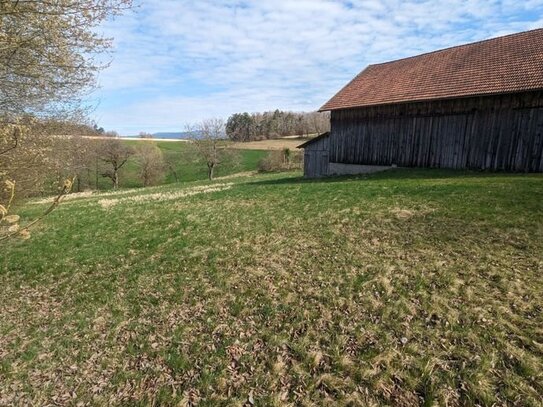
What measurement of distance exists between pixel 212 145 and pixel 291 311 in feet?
159

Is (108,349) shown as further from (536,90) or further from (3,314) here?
(536,90)

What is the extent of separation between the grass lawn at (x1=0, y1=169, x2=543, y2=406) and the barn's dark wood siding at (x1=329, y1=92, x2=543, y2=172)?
24.2 feet

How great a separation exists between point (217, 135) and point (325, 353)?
5096 cm

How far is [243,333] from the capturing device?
262 inches

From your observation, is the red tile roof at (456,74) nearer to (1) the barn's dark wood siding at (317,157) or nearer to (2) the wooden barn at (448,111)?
(2) the wooden barn at (448,111)

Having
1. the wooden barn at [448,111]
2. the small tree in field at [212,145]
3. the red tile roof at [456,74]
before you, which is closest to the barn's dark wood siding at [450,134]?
the wooden barn at [448,111]

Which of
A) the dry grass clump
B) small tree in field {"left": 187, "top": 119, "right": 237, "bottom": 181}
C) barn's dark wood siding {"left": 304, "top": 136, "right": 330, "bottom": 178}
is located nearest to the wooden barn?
barn's dark wood siding {"left": 304, "top": 136, "right": 330, "bottom": 178}

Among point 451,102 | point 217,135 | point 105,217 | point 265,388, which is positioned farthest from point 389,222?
point 217,135

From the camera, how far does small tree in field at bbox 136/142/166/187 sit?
5359 centimetres

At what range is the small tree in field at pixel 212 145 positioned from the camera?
53.3 m

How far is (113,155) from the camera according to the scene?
5084 centimetres

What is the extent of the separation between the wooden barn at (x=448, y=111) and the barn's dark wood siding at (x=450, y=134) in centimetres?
4

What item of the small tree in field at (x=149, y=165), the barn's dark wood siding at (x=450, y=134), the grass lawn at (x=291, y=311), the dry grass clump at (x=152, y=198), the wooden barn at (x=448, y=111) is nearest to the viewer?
the grass lawn at (x=291, y=311)

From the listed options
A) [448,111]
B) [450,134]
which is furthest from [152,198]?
[448,111]
